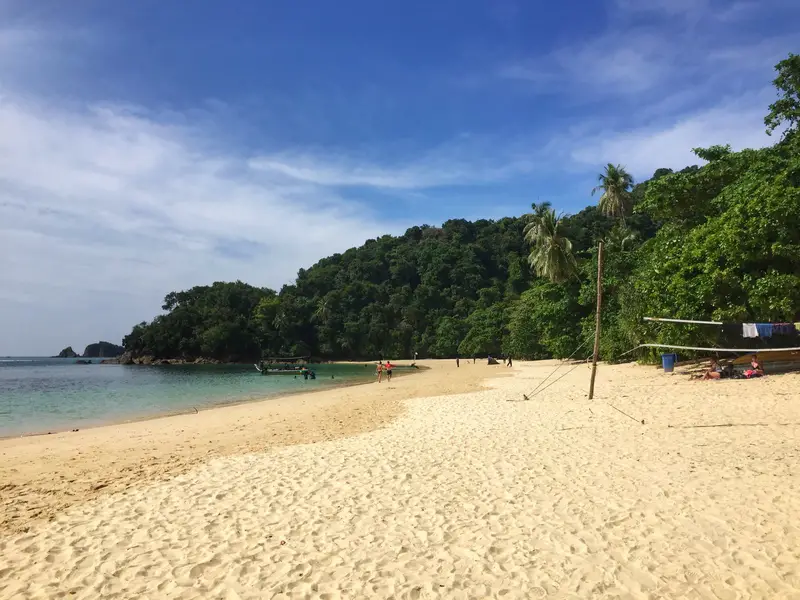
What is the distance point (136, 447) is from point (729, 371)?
18.1 meters

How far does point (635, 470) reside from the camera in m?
6.98

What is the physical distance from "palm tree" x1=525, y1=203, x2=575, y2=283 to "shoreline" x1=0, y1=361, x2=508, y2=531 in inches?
955

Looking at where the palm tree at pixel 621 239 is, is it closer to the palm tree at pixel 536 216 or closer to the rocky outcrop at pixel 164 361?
the palm tree at pixel 536 216

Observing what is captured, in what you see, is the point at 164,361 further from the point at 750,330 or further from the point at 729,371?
the point at 750,330

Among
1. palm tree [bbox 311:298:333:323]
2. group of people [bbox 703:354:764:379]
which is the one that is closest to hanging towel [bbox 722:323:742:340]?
group of people [bbox 703:354:764:379]

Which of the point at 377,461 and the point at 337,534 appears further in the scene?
the point at 377,461

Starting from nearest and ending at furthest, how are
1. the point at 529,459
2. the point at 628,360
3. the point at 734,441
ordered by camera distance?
Answer: the point at 529,459, the point at 734,441, the point at 628,360

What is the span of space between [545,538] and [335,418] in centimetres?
1015

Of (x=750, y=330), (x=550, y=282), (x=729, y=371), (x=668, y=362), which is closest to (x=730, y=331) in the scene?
(x=729, y=371)

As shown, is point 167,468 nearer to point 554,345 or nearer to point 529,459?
point 529,459

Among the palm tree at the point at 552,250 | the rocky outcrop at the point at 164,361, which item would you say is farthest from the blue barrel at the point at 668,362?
the rocky outcrop at the point at 164,361

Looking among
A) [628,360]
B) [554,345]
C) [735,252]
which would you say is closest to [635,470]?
[735,252]

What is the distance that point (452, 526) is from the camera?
5.23m

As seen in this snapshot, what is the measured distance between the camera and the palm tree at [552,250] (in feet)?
125
